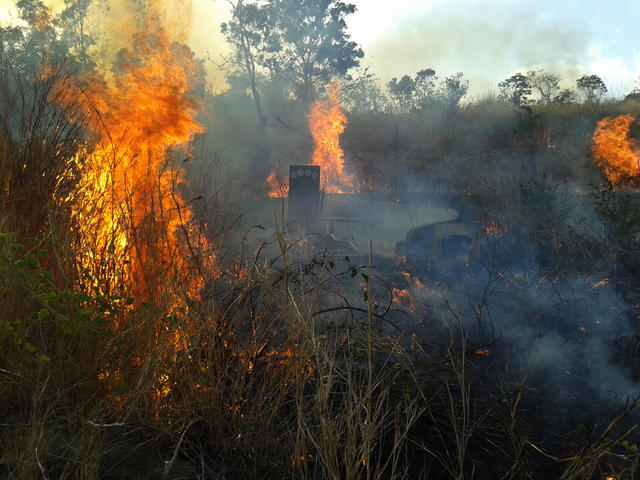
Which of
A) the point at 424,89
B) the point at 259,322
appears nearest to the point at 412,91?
Result: the point at 424,89

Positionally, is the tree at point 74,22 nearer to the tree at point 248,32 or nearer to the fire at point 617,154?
the tree at point 248,32

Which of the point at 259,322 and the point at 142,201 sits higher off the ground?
the point at 142,201

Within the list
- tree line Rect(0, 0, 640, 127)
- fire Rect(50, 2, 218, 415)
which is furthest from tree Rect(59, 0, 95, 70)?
fire Rect(50, 2, 218, 415)

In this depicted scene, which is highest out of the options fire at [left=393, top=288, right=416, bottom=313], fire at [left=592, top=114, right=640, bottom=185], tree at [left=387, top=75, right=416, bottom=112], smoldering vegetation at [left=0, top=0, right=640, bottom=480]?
tree at [left=387, top=75, right=416, bottom=112]

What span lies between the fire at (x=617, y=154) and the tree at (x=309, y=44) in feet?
43.8

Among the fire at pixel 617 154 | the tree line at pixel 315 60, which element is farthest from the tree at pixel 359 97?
the fire at pixel 617 154

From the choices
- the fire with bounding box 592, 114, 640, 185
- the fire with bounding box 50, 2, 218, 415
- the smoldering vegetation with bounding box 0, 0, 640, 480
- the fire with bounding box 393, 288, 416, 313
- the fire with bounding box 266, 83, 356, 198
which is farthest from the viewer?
the fire with bounding box 266, 83, 356, 198

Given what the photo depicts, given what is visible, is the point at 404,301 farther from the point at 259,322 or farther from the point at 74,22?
the point at 74,22

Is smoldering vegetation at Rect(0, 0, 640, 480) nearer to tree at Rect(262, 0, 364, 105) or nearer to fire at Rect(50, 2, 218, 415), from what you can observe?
fire at Rect(50, 2, 218, 415)

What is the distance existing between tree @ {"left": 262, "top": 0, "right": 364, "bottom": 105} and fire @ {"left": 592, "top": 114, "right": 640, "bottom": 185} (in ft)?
43.8

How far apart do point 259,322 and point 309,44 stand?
958 inches

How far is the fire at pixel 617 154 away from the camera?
1418cm

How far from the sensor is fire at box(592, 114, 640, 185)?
14.2 metres

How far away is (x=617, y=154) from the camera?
14.7 metres
